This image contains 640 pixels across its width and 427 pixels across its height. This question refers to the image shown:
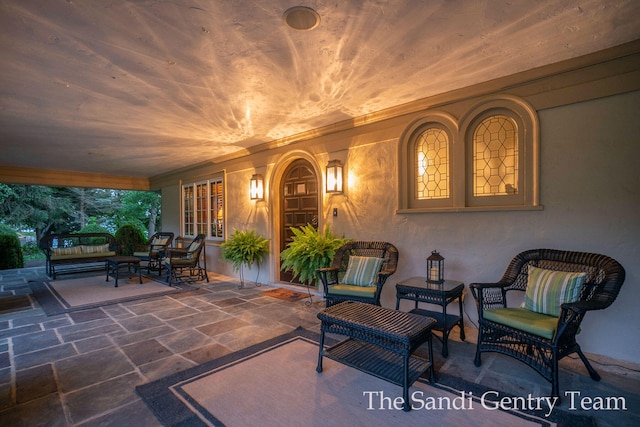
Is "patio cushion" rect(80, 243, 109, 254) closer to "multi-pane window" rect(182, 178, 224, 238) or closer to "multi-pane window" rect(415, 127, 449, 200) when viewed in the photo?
"multi-pane window" rect(182, 178, 224, 238)

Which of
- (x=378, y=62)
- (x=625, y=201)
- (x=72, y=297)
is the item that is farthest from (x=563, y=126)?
(x=72, y=297)

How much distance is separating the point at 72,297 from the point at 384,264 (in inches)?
190

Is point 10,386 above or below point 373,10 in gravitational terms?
below

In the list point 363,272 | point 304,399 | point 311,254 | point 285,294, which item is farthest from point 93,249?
point 304,399

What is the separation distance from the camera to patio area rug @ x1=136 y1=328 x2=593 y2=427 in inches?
72.0

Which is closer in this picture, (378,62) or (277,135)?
(378,62)

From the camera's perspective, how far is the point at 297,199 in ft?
17.6

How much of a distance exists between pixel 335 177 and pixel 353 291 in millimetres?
1811

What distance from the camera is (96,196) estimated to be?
13.9 m

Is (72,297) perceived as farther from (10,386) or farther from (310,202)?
(310,202)

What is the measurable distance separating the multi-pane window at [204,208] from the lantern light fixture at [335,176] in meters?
3.23

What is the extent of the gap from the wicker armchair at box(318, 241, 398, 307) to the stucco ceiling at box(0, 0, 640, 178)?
1.80m

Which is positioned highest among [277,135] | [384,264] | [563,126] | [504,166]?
[277,135]

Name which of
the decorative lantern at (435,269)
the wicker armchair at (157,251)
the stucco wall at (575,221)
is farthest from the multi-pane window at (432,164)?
the wicker armchair at (157,251)
